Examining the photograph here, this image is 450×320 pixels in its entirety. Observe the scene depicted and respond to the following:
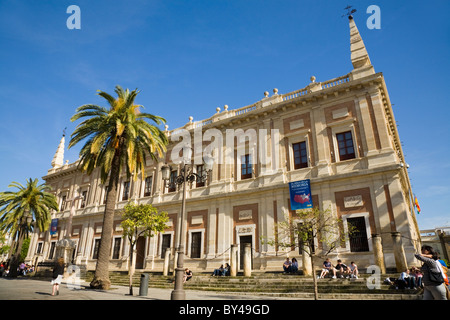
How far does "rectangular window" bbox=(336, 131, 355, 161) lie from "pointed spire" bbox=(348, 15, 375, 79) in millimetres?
3882

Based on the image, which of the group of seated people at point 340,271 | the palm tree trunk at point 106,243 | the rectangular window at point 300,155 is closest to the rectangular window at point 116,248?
the palm tree trunk at point 106,243

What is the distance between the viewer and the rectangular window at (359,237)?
14441 millimetres

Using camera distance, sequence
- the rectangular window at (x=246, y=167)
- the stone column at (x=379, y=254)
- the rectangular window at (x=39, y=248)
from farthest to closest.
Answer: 1. the rectangular window at (x=39, y=248)
2. the rectangular window at (x=246, y=167)
3. the stone column at (x=379, y=254)

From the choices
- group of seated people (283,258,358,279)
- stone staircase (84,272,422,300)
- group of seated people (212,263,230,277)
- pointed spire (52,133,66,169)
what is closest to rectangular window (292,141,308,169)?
group of seated people (283,258,358,279)

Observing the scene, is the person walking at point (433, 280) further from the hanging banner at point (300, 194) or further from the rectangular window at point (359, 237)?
the hanging banner at point (300, 194)

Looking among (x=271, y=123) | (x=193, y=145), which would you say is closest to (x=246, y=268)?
(x=271, y=123)

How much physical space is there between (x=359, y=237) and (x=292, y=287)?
5.50 m

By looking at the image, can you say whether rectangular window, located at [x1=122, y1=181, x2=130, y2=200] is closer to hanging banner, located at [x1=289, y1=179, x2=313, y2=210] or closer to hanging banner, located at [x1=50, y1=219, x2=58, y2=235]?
hanging banner, located at [x1=50, y1=219, x2=58, y2=235]

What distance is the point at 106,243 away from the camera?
1401 centimetres

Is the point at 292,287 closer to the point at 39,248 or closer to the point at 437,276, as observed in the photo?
the point at 437,276

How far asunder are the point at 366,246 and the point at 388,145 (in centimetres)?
571

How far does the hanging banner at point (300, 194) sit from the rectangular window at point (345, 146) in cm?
280

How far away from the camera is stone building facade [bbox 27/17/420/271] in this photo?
47.6 feet

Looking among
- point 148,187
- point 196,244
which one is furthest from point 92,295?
point 148,187
